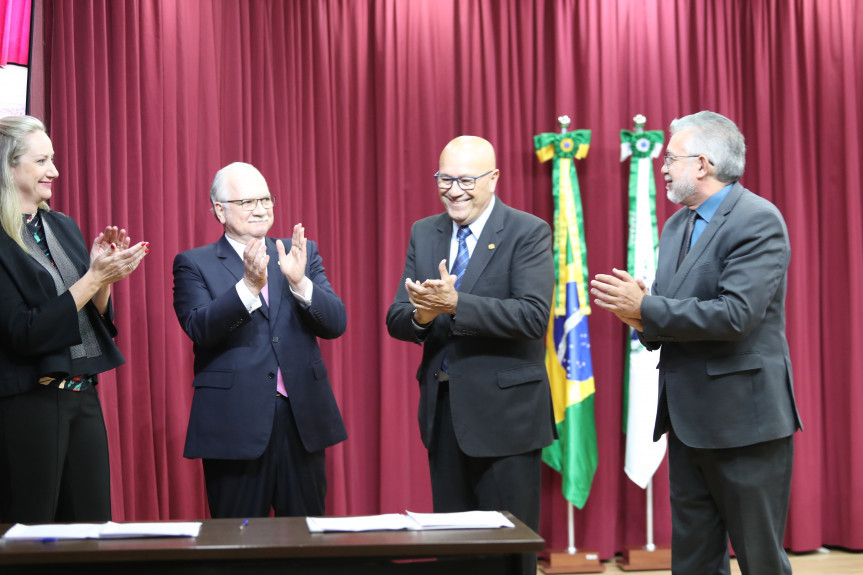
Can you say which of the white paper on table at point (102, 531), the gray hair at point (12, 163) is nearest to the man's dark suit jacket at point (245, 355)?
the gray hair at point (12, 163)

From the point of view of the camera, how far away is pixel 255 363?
273cm

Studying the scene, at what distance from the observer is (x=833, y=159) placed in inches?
174

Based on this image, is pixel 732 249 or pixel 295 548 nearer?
pixel 295 548

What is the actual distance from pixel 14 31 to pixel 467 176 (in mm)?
1964

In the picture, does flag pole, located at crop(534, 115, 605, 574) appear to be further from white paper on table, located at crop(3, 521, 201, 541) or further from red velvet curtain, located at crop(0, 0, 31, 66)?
white paper on table, located at crop(3, 521, 201, 541)

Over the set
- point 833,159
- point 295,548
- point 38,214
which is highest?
point 833,159

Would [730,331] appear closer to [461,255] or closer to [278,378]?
[461,255]

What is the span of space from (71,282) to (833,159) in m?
3.76

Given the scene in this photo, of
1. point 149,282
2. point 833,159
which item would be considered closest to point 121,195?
point 149,282

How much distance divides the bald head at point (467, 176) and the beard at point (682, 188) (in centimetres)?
60

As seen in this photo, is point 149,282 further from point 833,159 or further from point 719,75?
A: point 833,159

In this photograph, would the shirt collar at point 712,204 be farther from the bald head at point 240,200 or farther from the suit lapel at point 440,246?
the bald head at point 240,200

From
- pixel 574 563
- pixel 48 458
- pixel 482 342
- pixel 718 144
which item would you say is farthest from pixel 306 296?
pixel 574 563

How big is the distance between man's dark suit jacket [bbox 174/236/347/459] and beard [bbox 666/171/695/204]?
1.16 metres
